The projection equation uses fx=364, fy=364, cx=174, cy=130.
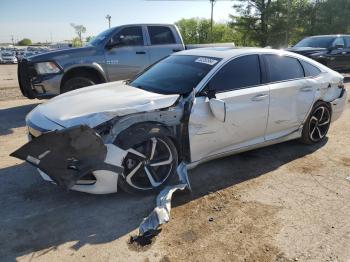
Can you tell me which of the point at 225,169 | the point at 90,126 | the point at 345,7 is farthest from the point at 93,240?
the point at 345,7

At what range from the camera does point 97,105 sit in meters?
3.90

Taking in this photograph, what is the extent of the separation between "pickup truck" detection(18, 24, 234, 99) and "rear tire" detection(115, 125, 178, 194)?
4423 millimetres

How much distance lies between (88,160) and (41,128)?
674mm

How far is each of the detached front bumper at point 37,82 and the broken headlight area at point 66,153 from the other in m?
4.42

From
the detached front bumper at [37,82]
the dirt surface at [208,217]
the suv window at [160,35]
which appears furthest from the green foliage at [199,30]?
the dirt surface at [208,217]

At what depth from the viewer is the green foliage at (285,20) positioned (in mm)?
36688

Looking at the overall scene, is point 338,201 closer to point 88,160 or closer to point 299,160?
point 299,160

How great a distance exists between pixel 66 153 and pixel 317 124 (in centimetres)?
403

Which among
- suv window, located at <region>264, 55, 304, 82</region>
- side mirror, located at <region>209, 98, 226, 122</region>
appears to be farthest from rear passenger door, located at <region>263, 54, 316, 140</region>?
side mirror, located at <region>209, 98, 226, 122</region>

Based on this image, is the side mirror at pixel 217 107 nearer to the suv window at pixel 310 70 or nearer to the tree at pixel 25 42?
the suv window at pixel 310 70

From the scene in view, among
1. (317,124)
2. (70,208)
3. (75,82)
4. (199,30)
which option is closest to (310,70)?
(317,124)

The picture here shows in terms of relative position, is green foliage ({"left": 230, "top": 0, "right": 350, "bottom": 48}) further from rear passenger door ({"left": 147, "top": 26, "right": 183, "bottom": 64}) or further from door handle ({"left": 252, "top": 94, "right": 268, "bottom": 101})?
door handle ({"left": 252, "top": 94, "right": 268, "bottom": 101})

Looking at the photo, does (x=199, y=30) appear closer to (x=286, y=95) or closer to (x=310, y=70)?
(x=310, y=70)

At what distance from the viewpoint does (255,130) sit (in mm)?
4770
